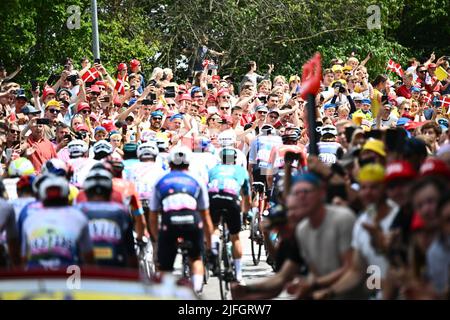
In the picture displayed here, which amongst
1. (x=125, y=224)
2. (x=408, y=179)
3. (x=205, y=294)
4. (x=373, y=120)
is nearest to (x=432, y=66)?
(x=373, y=120)

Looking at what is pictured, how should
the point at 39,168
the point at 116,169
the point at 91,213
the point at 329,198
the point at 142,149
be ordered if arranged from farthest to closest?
the point at 39,168, the point at 142,149, the point at 116,169, the point at 91,213, the point at 329,198

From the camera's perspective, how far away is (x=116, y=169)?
48.7ft

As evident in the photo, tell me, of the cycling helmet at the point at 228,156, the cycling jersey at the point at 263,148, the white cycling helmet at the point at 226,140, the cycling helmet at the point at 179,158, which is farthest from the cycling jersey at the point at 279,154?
the cycling helmet at the point at 179,158

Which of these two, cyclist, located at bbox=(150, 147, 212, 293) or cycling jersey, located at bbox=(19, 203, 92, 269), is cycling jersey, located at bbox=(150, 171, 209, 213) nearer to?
cyclist, located at bbox=(150, 147, 212, 293)

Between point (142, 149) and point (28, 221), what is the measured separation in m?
5.57

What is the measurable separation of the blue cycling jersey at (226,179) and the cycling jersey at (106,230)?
442cm

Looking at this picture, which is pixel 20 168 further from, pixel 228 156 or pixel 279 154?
pixel 279 154

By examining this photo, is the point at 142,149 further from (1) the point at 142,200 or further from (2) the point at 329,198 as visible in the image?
(2) the point at 329,198

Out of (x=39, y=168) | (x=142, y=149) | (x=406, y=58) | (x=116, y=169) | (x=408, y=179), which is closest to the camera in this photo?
(x=408, y=179)

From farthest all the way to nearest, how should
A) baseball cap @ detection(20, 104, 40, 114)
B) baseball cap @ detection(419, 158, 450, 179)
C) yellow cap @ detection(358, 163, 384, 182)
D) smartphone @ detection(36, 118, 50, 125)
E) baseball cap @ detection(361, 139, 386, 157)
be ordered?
1. baseball cap @ detection(20, 104, 40, 114)
2. smartphone @ detection(36, 118, 50, 125)
3. baseball cap @ detection(361, 139, 386, 157)
4. yellow cap @ detection(358, 163, 384, 182)
5. baseball cap @ detection(419, 158, 450, 179)

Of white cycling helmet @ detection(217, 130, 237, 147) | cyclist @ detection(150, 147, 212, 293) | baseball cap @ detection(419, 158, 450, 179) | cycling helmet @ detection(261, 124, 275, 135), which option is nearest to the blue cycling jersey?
white cycling helmet @ detection(217, 130, 237, 147)

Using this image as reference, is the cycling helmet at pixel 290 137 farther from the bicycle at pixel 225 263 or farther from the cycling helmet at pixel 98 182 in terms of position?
the cycling helmet at pixel 98 182

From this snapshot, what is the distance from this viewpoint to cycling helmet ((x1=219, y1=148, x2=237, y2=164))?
16.6 metres

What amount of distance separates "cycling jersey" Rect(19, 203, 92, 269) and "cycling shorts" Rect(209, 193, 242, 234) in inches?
216
